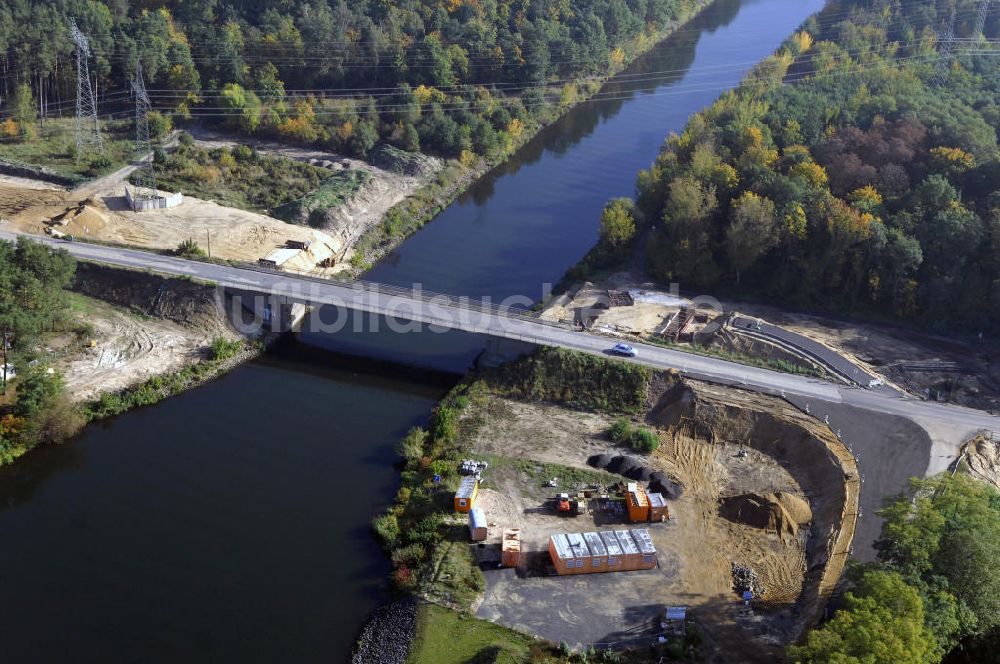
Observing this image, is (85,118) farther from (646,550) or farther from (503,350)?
(646,550)

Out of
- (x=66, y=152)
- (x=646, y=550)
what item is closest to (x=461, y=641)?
(x=646, y=550)

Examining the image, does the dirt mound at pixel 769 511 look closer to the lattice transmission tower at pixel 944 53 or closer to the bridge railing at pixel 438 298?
the bridge railing at pixel 438 298

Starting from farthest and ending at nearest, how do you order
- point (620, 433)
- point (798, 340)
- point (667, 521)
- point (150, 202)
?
point (150, 202)
point (798, 340)
point (620, 433)
point (667, 521)

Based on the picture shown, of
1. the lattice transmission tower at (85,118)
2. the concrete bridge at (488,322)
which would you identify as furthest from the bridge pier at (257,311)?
the lattice transmission tower at (85,118)

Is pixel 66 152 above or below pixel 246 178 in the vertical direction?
above

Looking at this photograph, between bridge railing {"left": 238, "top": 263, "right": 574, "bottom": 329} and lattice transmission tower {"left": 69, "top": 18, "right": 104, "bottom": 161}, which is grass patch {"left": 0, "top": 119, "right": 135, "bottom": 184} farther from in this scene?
bridge railing {"left": 238, "top": 263, "right": 574, "bottom": 329}

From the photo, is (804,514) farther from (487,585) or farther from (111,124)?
(111,124)
